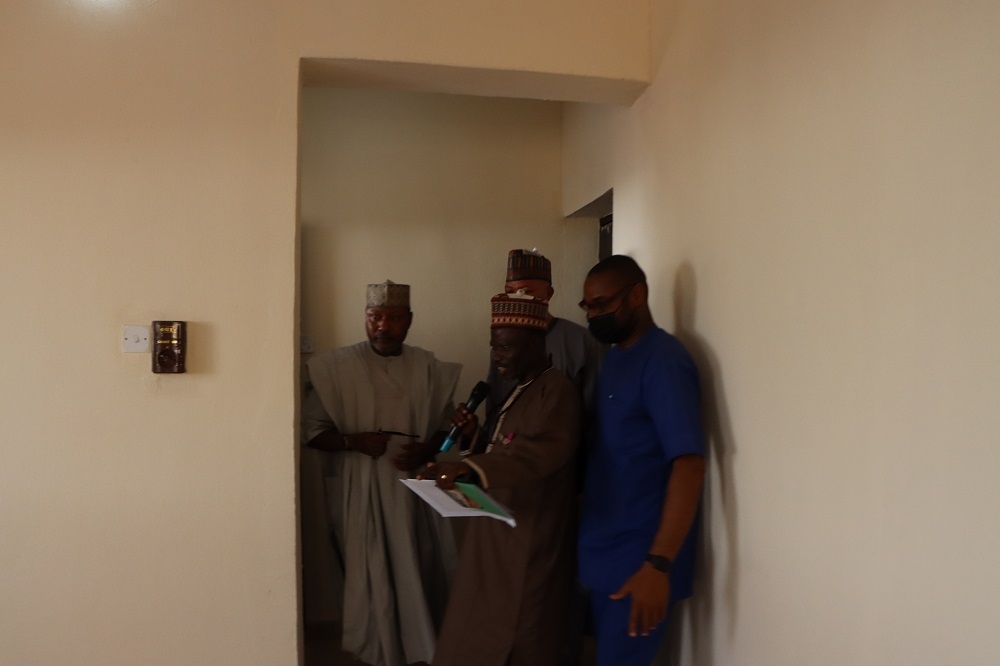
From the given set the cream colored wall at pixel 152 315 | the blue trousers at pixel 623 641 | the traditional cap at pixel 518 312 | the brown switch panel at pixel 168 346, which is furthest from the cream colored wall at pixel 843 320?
the brown switch panel at pixel 168 346

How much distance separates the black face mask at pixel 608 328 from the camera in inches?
76.0

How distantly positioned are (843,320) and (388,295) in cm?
176

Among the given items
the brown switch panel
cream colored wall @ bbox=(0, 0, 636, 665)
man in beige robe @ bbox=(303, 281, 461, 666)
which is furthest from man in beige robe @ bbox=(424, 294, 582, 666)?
the brown switch panel

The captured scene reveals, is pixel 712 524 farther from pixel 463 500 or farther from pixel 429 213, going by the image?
pixel 429 213

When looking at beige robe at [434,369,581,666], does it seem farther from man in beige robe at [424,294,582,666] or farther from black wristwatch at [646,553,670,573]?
black wristwatch at [646,553,670,573]

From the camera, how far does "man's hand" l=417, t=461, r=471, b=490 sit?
1.74m

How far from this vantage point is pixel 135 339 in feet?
6.81

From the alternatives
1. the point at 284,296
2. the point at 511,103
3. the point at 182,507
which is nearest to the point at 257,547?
the point at 182,507

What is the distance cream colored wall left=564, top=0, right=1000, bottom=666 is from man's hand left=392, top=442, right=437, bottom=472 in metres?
1.11

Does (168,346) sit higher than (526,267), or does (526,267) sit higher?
(526,267)

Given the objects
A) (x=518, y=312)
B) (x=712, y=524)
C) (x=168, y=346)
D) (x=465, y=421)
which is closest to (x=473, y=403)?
(x=465, y=421)

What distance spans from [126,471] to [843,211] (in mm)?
1963

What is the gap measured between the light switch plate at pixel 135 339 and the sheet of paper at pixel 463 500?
0.89 metres

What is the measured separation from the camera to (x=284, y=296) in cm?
214
